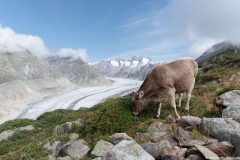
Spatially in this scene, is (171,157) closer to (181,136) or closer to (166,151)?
(166,151)

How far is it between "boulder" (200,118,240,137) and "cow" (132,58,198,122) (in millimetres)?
2764

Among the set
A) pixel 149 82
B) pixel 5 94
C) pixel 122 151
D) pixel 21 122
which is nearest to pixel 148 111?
pixel 149 82

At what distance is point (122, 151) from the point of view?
14.7 feet

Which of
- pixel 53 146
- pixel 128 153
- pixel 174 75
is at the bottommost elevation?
pixel 53 146

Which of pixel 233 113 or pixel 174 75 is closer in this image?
pixel 233 113

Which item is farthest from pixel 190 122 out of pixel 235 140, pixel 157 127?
pixel 235 140

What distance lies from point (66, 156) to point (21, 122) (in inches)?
1004

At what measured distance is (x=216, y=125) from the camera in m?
5.91

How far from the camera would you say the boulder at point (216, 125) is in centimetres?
570

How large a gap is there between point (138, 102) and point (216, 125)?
4.24 m

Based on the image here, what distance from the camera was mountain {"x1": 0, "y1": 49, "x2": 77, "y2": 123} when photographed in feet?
267

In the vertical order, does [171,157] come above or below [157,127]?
above

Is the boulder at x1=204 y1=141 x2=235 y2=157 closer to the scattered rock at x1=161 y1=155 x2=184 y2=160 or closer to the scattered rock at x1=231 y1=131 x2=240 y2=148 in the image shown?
the scattered rock at x1=231 y1=131 x2=240 y2=148

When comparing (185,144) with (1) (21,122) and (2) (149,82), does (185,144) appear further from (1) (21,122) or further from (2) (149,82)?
(1) (21,122)
